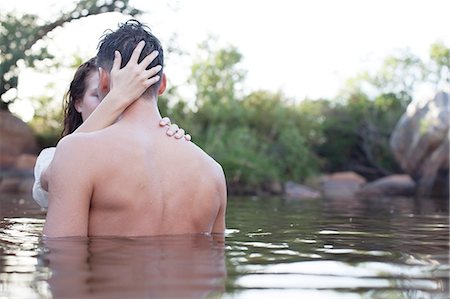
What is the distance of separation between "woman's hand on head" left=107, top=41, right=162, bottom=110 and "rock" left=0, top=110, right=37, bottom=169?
1634 cm

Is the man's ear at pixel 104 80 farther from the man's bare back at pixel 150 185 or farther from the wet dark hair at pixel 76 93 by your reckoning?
the wet dark hair at pixel 76 93

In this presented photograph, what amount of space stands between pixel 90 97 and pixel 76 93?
0.48 feet

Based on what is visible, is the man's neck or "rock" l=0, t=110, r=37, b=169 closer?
the man's neck

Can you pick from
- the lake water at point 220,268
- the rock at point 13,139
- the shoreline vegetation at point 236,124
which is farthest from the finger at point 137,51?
the rock at point 13,139

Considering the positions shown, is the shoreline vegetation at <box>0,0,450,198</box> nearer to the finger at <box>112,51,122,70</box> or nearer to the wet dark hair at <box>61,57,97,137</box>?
the wet dark hair at <box>61,57,97,137</box>

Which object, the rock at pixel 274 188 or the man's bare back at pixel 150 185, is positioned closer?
the man's bare back at pixel 150 185

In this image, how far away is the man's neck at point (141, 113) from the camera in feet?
10.7

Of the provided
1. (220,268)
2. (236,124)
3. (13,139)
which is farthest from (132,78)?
(236,124)

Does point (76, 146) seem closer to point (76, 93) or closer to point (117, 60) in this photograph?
point (117, 60)

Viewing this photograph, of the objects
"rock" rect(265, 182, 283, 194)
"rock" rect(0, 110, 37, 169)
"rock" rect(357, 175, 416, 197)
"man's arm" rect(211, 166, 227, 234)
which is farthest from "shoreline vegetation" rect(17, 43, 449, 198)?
"man's arm" rect(211, 166, 227, 234)

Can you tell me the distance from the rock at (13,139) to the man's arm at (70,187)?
1647 centimetres

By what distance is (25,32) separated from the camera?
1741 centimetres

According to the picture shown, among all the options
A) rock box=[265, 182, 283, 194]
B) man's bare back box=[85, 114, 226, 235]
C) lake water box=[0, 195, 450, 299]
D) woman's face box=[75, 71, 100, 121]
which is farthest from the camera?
rock box=[265, 182, 283, 194]

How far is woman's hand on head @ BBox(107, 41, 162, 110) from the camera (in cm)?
317
